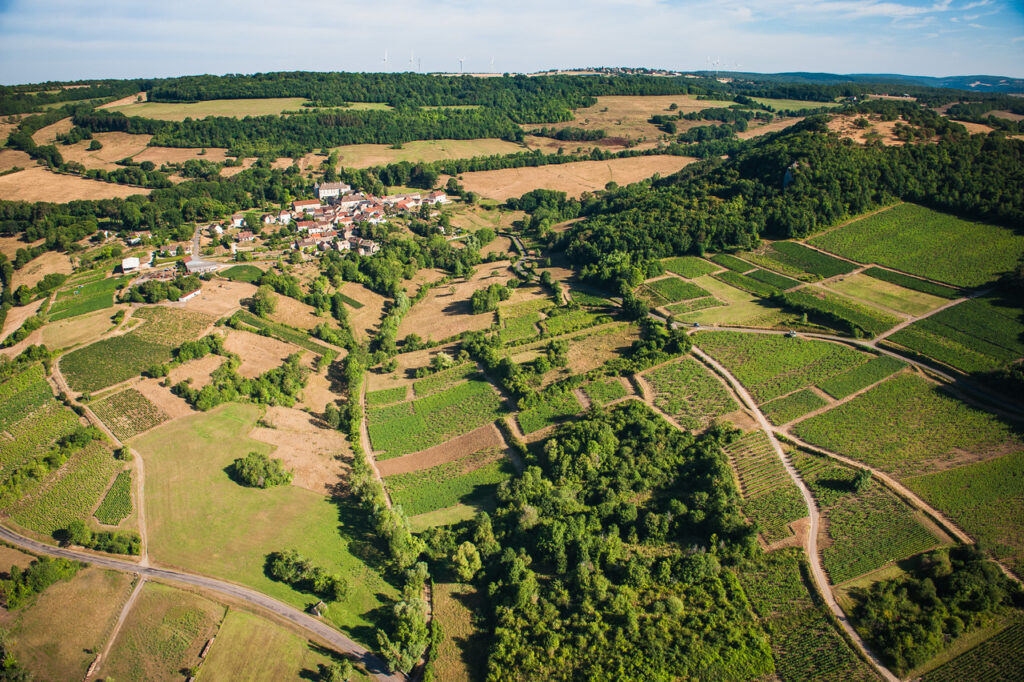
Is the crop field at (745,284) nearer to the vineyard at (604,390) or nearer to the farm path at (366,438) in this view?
the vineyard at (604,390)

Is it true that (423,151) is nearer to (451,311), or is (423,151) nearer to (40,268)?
(451,311)

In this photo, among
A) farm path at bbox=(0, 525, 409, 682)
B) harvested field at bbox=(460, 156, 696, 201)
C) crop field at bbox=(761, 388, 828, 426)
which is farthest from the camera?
harvested field at bbox=(460, 156, 696, 201)

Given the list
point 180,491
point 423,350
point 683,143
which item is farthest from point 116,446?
point 683,143

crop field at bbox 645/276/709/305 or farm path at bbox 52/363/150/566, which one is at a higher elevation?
crop field at bbox 645/276/709/305

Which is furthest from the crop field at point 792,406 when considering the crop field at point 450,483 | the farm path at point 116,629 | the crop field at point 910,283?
the farm path at point 116,629

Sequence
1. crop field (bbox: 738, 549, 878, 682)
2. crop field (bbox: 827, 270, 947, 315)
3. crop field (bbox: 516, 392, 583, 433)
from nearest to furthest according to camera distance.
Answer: crop field (bbox: 738, 549, 878, 682), crop field (bbox: 516, 392, 583, 433), crop field (bbox: 827, 270, 947, 315)

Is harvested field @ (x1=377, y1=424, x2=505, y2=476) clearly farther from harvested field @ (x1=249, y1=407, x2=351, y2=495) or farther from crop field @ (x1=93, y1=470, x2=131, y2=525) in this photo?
crop field @ (x1=93, y1=470, x2=131, y2=525)

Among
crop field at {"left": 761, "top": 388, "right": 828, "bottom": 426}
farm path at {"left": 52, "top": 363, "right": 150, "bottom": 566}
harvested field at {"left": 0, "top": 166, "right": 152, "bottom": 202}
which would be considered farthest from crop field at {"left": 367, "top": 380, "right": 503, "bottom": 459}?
harvested field at {"left": 0, "top": 166, "right": 152, "bottom": 202}
